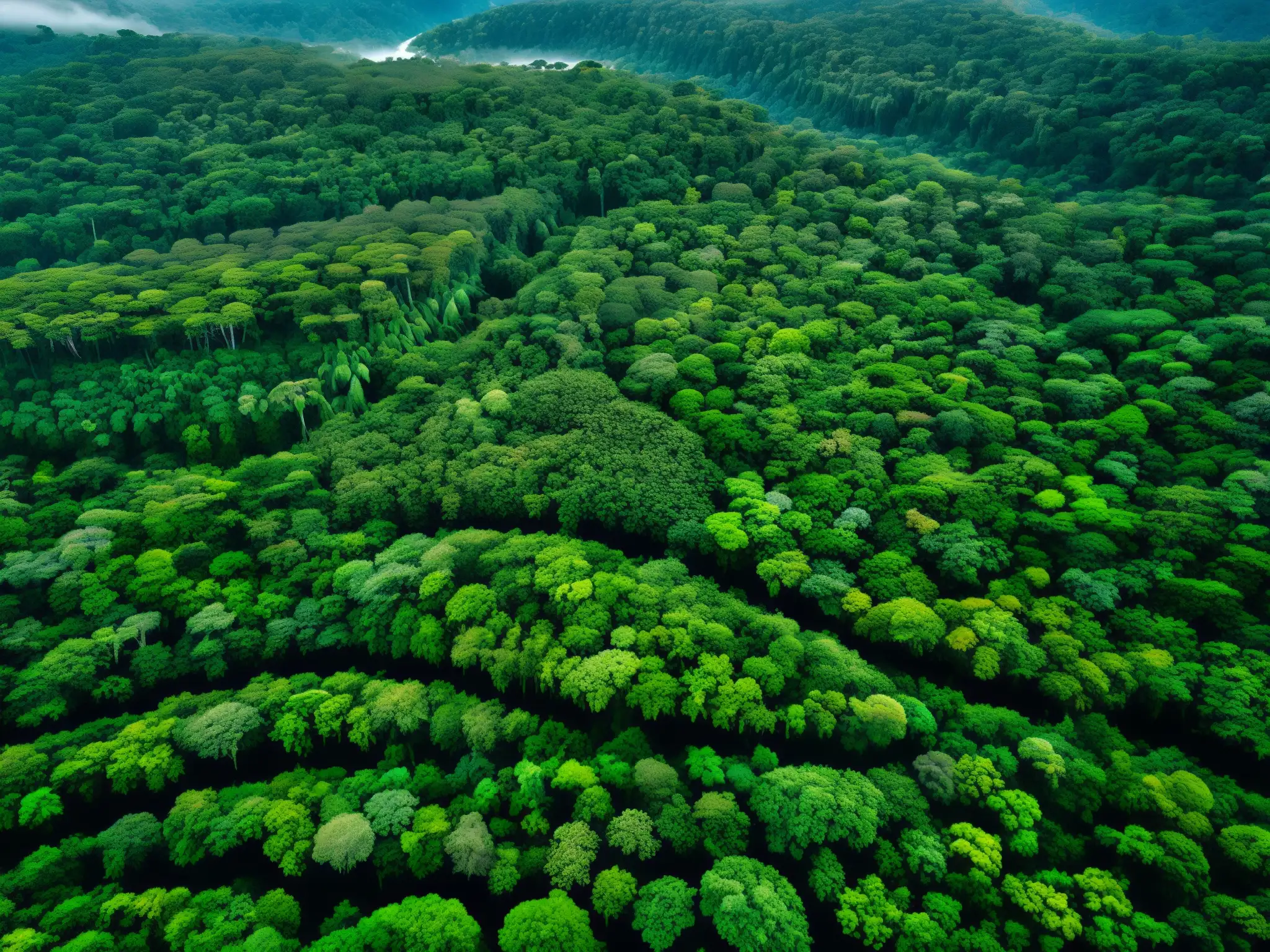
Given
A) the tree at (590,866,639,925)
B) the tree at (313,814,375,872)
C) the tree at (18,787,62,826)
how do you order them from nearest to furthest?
the tree at (590,866,639,925) < the tree at (313,814,375,872) < the tree at (18,787,62,826)

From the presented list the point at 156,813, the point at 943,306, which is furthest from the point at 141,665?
the point at 943,306

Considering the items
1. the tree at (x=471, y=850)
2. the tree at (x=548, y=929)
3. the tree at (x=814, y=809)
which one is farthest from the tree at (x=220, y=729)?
the tree at (x=814, y=809)

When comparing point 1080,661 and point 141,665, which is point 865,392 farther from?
point 141,665

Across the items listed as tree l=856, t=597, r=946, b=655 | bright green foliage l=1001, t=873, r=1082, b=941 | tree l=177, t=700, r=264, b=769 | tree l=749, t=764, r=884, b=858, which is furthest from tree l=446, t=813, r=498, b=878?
tree l=856, t=597, r=946, b=655

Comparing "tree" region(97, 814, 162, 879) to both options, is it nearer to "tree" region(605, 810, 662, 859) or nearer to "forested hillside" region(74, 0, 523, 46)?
"tree" region(605, 810, 662, 859)

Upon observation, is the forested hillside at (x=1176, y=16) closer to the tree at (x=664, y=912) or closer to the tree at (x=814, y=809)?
the tree at (x=814, y=809)

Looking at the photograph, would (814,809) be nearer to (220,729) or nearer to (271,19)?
(220,729)
